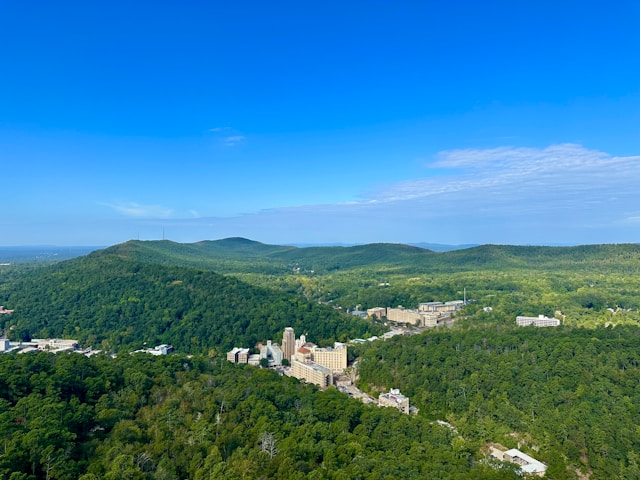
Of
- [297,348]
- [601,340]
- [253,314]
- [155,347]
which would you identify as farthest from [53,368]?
[601,340]

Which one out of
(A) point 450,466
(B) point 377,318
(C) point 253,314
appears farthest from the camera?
(B) point 377,318

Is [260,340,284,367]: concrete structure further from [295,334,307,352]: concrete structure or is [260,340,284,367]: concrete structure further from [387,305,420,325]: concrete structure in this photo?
[387,305,420,325]: concrete structure

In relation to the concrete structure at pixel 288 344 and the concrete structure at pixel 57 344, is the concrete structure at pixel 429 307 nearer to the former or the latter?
the concrete structure at pixel 288 344

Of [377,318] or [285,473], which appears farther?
[377,318]

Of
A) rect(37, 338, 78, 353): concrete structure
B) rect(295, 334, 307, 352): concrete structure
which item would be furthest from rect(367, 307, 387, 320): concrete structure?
rect(37, 338, 78, 353): concrete structure

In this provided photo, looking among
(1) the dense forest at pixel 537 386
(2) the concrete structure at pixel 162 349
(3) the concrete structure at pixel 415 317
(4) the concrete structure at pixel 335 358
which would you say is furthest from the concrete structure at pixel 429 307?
(2) the concrete structure at pixel 162 349

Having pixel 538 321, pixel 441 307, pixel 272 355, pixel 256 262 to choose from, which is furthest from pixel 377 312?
pixel 256 262

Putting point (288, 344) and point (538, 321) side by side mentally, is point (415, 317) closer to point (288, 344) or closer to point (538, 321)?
point (538, 321)

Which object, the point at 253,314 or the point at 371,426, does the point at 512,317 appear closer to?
the point at 253,314
